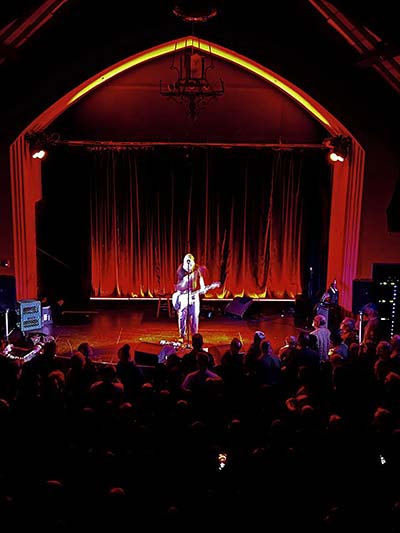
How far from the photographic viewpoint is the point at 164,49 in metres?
12.6

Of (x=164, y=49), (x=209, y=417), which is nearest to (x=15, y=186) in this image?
(x=164, y=49)

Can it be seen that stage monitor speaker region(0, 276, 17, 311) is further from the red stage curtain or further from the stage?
the red stage curtain

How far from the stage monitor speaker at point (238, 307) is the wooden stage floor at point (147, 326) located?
0.10 metres

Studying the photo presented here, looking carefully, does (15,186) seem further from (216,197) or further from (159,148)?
(216,197)

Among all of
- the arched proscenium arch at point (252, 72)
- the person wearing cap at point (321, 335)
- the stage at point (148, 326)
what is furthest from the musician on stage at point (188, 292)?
the arched proscenium arch at point (252, 72)

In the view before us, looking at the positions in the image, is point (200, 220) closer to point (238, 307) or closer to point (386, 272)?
point (238, 307)

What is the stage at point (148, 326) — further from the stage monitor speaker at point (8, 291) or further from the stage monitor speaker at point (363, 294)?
the stage monitor speaker at point (363, 294)

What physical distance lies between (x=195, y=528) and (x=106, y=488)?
0.72 m

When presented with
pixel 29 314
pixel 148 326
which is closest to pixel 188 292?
pixel 148 326

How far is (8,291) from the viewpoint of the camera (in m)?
11.6

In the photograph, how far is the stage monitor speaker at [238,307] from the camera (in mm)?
13258

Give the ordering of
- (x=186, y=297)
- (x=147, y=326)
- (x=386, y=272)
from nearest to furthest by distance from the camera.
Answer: (x=186, y=297)
(x=386, y=272)
(x=147, y=326)

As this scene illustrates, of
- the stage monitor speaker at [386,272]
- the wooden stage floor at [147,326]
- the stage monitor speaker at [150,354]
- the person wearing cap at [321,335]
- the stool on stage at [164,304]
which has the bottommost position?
the wooden stage floor at [147,326]

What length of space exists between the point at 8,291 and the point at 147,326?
2.92 meters
